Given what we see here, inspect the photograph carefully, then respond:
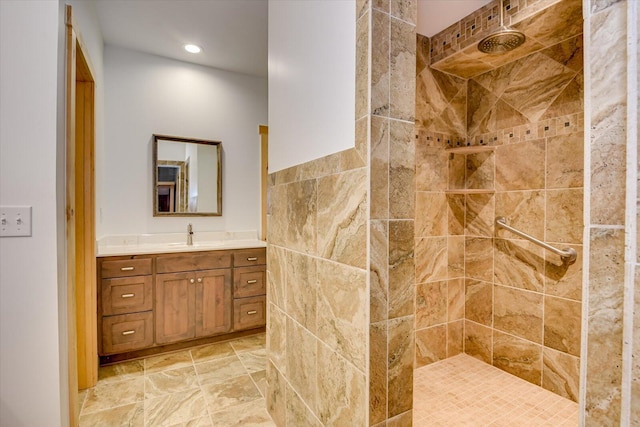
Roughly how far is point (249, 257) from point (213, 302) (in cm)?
50

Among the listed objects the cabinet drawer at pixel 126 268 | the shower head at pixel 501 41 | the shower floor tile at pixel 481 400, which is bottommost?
the shower floor tile at pixel 481 400

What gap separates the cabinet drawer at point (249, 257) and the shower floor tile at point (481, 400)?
1.65 meters

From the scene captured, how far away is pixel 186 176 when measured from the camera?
10.4ft

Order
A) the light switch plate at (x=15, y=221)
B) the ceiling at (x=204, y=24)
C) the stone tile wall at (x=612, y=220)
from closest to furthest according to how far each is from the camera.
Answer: the stone tile wall at (x=612, y=220) < the light switch plate at (x=15, y=221) < the ceiling at (x=204, y=24)

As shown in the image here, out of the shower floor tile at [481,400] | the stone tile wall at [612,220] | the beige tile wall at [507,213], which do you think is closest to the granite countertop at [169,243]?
the beige tile wall at [507,213]

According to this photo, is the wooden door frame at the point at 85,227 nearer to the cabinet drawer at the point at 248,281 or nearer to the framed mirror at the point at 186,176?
the framed mirror at the point at 186,176

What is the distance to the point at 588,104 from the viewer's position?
0.48 metres

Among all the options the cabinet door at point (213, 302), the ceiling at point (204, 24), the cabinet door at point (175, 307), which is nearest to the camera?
the ceiling at point (204, 24)

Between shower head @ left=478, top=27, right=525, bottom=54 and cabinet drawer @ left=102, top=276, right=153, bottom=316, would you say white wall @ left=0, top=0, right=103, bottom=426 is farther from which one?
shower head @ left=478, top=27, right=525, bottom=54

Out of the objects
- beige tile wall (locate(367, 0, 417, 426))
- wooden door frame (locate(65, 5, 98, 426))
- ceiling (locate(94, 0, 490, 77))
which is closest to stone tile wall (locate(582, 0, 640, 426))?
beige tile wall (locate(367, 0, 417, 426))

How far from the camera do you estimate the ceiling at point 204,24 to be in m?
2.04

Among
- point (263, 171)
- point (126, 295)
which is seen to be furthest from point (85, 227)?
point (263, 171)

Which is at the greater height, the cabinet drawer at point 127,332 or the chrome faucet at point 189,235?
the chrome faucet at point 189,235

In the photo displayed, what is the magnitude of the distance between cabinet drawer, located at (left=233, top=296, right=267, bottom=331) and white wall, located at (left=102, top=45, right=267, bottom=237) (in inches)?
33.6
